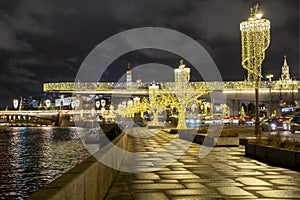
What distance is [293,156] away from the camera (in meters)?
12.6

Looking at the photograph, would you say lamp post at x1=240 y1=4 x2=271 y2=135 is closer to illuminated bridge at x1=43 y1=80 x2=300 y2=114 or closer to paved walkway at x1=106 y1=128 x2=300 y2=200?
paved walkway at x1=106 y1=128 x2=300 y2=200

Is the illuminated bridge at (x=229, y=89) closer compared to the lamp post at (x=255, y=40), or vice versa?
the lamp post at (x=255, y=40)

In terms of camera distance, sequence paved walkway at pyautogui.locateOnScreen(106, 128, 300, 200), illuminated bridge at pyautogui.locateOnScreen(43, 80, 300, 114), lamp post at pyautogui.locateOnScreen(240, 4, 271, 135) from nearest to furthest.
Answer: paved walkway at pyautogui.locateOnScreen(106, 128, 300, 200), lamp post at pyautogui.locateOnScreen(240, 4, 271, 135), illuminated bridge at pyautogui.locateOnScreen(43, 80, 300, 114)

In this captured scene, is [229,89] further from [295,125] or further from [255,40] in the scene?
[255,40]

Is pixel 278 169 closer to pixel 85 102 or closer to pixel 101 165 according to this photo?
pixel 101 165

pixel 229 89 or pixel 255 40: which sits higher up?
pixel 229 89

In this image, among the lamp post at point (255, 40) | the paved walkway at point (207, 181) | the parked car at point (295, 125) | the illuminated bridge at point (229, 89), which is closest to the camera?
the paved walkway at point (207, 181)

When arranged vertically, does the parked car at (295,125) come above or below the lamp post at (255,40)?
below

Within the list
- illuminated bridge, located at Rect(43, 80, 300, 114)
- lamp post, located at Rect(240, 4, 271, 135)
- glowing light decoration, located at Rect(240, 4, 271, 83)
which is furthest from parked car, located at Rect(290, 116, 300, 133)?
illuminated bridge, located at Rect(43, 80, 300, 114)

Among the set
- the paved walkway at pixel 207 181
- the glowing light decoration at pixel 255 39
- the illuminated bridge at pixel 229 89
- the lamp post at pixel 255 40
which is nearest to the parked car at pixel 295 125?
the lamp post at pixel 255 40

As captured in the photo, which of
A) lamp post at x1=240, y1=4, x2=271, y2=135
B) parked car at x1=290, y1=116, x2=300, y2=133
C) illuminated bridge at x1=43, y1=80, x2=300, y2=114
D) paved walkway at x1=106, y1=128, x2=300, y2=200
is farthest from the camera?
illuminated bridge at x1=43, y1=80, x2=300, y2=114

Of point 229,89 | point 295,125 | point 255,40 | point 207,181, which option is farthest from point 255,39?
point 229,89

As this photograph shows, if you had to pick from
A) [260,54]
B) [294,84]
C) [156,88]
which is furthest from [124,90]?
[260,54]

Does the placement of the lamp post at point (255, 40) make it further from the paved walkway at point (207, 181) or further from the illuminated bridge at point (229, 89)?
the illuminated bridge at point (229, 89)
